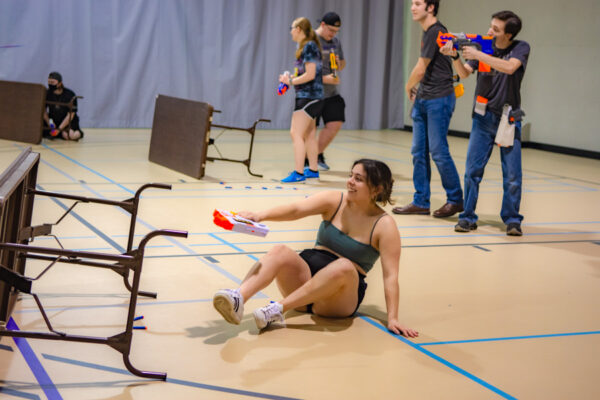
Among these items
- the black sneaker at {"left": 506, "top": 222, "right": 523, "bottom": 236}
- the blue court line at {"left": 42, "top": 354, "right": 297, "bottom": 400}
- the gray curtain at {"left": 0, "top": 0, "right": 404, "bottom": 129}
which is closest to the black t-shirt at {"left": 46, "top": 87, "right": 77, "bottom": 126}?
the gray curtain at {"left": 0, "top": 0, "right": 404, "bottom": 129}

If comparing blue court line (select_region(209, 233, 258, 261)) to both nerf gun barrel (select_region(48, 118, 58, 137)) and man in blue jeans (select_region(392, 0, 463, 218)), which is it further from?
nerf gun barrel (select_region(48, 118, 58, 137))

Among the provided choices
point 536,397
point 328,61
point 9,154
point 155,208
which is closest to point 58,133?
point 9,154

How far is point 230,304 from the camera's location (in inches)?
134

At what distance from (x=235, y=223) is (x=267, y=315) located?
1.98 ft

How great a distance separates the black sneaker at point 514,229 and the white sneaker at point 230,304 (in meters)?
3.42

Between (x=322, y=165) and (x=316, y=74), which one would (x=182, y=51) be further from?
(x=316, y=74)

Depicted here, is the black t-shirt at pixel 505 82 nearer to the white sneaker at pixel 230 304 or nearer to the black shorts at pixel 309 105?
the black shorts at pixel 309 105

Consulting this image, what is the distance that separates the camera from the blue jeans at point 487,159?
20.1 feet

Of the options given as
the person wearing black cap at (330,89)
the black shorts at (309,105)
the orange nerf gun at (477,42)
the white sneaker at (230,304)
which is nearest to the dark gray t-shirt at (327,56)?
the person wearing black cap at (330,89)

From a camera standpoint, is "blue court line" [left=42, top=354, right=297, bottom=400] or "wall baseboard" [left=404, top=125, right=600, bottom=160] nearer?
"blue court line" [left=42, top=354, right=297, bottom=400]

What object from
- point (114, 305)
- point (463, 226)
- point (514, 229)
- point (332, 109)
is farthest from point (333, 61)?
point (114, 305)

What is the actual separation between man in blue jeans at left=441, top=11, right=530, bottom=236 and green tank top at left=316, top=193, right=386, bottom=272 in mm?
2657

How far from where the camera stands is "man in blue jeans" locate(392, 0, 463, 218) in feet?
21.6

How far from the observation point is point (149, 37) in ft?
45.3
